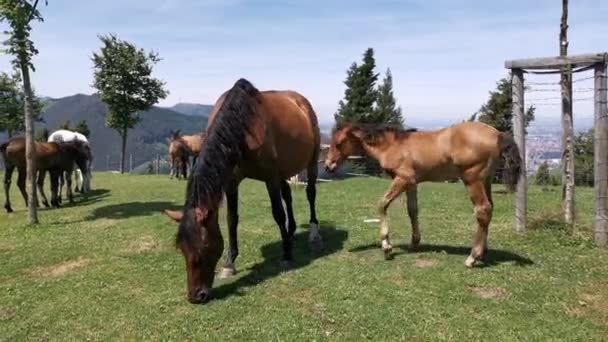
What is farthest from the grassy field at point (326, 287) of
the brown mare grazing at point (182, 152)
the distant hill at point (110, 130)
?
the distant hill at point (110, 130)

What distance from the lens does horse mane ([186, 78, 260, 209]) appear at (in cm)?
576

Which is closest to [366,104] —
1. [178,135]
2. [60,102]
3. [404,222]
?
[178,135]

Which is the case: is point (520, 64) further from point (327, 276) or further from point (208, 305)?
point (208, 305)

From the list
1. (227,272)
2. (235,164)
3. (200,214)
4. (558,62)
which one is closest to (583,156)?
(558,62)

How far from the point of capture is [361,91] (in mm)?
40906

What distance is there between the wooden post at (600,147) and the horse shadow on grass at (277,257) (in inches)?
166

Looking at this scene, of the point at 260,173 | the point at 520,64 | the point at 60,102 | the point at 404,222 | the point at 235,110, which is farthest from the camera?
the point at 60,102

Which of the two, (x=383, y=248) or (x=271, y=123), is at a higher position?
(x=271, y=123)

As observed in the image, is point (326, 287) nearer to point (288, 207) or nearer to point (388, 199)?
point (388, 199)

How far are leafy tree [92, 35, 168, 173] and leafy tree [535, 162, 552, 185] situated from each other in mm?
25053

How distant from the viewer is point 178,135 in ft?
83.6

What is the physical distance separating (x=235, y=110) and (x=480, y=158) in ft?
11.2

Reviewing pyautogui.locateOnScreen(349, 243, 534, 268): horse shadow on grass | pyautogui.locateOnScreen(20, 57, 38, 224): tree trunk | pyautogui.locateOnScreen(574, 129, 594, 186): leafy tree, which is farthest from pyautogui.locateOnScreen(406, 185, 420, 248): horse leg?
pyautogui.locateOnScreen(574, 129, 594, 186): leafy tree

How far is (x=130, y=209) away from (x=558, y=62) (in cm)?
1121
